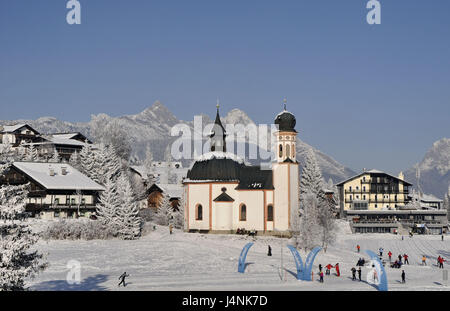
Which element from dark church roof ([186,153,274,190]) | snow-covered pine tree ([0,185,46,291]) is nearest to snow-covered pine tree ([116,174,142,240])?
dark church roof ([186,153,274,190])

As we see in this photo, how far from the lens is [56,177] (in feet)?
217

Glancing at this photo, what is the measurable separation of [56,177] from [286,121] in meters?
27.4

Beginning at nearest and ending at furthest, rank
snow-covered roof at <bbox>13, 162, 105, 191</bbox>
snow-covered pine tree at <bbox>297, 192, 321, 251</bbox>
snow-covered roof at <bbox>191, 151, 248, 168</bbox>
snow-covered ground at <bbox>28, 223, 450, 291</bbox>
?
snow-covered ground at <bbox>28, 223, 450, 291</bbox>, snow-covered pine tree at <bbox>297, 192, 321, 251</bbox>, snow-covered roof at <bbox>13, 162, 105, 191</bbox>, snow-covered roof at <bbox>191, 151, 248, 168</bbox>

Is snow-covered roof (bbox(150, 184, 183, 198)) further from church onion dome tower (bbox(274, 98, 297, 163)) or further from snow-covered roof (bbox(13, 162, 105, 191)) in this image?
church onion dome tower (bbox(274, 98, 297, 163))

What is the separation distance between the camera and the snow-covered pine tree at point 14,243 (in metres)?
22.2

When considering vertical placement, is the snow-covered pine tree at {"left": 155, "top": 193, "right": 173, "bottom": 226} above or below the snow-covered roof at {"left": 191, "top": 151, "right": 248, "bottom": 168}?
below

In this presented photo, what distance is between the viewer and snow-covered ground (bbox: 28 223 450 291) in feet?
111

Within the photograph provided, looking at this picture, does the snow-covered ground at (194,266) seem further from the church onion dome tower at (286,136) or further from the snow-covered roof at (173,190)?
the snow-covered roof at (173,190)

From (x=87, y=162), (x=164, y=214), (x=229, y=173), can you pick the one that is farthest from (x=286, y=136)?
(x=87, y=162)

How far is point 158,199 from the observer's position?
9362 centimetres

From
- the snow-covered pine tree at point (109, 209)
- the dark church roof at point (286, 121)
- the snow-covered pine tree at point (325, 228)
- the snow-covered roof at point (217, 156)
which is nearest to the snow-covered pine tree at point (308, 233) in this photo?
the snow-covered pine tree at point (325, 228)

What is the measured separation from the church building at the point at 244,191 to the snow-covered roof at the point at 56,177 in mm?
11528

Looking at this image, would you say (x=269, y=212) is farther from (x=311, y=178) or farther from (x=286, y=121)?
(x=311, y=178)

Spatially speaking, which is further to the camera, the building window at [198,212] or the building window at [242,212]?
the building window at [198,212]
